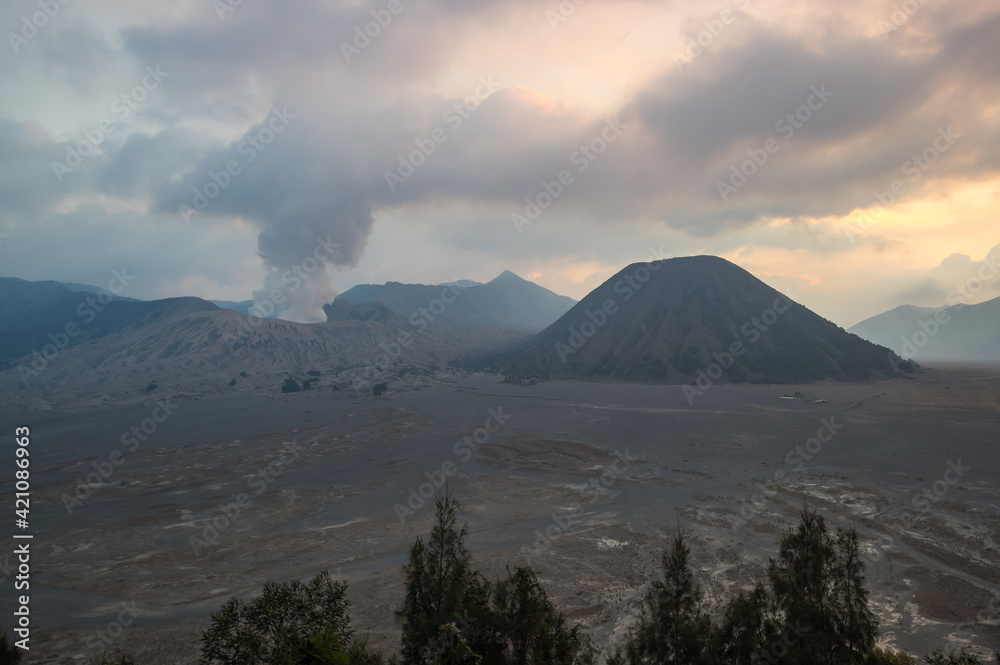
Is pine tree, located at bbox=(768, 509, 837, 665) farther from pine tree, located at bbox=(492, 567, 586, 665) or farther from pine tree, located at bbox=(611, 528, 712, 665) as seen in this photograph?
pine tree, located at bbox=(492, 567, 586, 665)

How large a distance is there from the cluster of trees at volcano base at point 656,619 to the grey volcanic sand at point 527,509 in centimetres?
1368

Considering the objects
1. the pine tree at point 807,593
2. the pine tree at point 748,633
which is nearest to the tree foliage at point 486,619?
the pine tree at point 748,633

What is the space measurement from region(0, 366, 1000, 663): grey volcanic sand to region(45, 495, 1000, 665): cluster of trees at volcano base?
44.9 ft

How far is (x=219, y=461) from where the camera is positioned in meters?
68.8

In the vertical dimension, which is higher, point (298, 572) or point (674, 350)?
point (674, 350)

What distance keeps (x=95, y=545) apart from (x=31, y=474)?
119ft

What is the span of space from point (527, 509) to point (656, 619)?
34.5 m

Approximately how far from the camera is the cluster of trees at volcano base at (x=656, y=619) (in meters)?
12.9

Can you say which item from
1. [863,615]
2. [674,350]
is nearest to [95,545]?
[863,615]

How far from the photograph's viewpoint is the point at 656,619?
14.7 meters

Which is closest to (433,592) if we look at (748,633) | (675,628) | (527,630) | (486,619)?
(486,619)

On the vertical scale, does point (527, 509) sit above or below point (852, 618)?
below

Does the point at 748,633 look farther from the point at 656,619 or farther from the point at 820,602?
the point at 656,619

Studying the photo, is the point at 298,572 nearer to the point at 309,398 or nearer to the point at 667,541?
the point at 667,541
